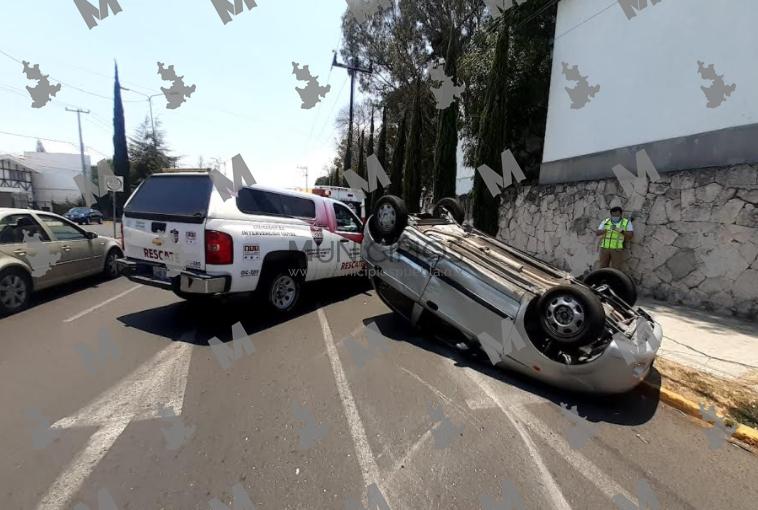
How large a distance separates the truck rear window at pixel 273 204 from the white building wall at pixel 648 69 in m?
7.54

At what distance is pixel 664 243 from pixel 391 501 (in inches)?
312

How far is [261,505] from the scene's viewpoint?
2.19 m

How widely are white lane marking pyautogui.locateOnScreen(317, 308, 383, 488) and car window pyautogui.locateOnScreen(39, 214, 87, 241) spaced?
5418 millimetres

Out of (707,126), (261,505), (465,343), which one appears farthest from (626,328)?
(707,126)

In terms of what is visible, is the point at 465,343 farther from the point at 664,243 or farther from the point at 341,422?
the point at 664,243

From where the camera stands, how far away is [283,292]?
18.7 ft

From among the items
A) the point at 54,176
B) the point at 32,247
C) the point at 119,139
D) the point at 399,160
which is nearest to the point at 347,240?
the point at 32,247

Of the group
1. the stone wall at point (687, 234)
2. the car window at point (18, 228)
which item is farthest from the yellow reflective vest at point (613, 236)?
the car window at point (18, 228)

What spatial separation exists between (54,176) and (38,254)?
193ft

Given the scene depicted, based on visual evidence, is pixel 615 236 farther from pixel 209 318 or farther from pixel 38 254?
pixel 38 254

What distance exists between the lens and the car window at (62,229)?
6332mm

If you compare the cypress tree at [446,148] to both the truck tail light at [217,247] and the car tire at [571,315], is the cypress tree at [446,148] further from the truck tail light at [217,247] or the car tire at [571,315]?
the car tire at [571,315]

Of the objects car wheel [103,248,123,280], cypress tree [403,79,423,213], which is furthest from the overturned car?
cypress tree [403,79,423,213]

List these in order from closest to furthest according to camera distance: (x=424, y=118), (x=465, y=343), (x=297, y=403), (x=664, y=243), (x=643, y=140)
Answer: (x=297, y=403) < (x=465, y=343) < (x=664, y=243) < (x=643, y=140) < (x=424, y=118)
